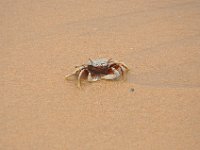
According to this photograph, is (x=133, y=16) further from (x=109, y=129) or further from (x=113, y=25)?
(x=109, y=129)

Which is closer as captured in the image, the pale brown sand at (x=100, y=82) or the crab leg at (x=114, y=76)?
the pale brown sand at (x=100, y=82)

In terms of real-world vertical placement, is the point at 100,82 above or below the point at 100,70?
below

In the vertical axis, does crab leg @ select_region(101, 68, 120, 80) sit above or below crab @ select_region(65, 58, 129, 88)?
below

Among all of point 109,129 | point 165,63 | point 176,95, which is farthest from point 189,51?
point 109,129

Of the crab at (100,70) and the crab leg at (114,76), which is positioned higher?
the crab at (100,70)

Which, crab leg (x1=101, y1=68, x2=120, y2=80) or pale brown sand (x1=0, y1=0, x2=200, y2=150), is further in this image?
crab leg (x1=101, y1=68, x2=120, y2=80)
